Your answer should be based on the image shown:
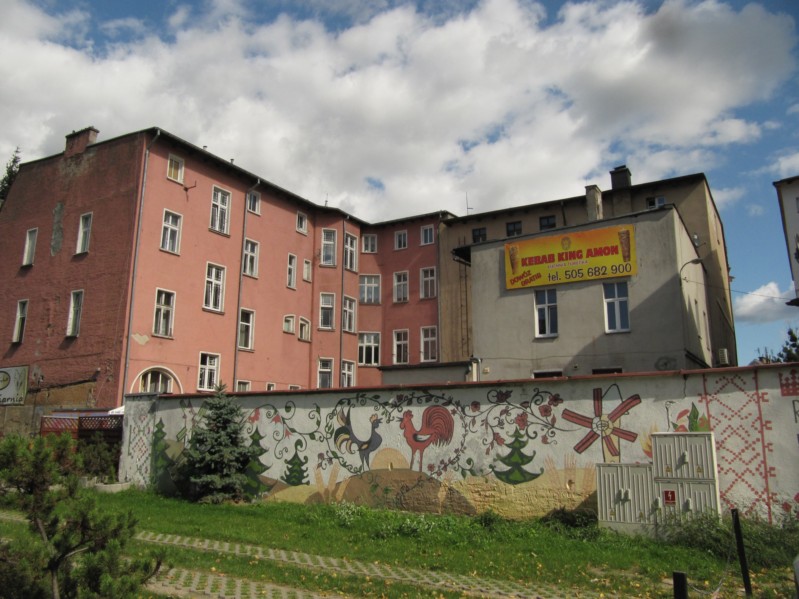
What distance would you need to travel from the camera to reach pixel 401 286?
39.8 meters

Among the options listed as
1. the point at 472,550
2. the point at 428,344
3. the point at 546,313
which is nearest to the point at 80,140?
the point at 428,344

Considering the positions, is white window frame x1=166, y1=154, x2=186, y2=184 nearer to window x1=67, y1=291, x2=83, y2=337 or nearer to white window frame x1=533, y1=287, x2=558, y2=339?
window x1=67, y1=291, x2=83, y2=337

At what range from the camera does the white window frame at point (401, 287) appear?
39438 millimetres

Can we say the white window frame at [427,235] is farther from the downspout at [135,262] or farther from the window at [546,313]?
the downspout at [135,262]

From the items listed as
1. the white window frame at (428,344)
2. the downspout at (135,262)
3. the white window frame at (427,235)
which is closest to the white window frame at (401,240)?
the white window frame at (427,235)

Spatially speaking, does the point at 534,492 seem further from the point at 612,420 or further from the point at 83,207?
the point at 83,207

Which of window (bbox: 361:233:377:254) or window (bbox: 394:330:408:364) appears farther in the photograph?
window (bbox: 361:233:377:254)

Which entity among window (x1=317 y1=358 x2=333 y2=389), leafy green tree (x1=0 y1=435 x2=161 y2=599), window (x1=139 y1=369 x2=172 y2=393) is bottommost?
leafy green tree (x1=0 y1=435 x2=161 y2=599)

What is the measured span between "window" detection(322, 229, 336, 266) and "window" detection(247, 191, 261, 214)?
521 centimetres

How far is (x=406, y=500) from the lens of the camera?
1370 cm

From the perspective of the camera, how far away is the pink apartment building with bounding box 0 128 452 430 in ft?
86.8

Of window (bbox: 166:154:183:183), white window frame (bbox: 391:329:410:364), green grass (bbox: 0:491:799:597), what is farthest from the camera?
white window frame (bbox: 391:329:410:364)

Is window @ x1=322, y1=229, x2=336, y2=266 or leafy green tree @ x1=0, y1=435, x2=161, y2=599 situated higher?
window @ x1=322, y1=229, x2=336, y2=266

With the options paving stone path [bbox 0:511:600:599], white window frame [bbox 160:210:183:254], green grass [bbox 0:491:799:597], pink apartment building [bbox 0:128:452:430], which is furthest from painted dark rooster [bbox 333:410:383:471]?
white window frame [bbox 160:210:183:254]
